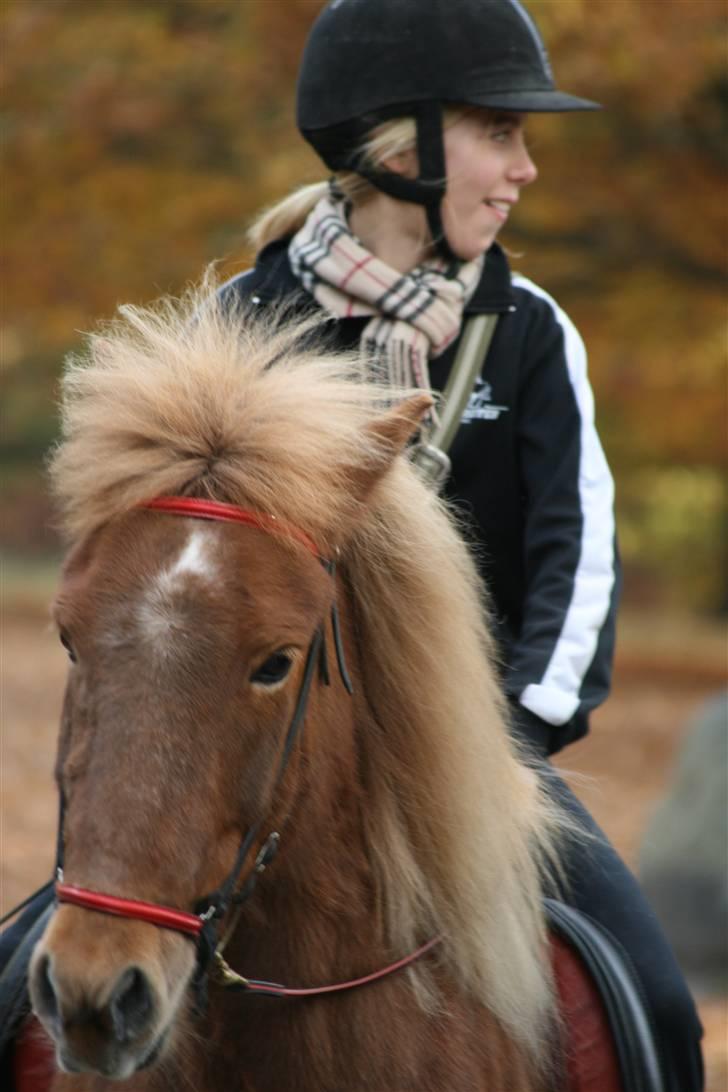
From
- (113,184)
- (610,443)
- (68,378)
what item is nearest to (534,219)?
(113,184)

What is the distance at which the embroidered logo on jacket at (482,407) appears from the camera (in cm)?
→ 375

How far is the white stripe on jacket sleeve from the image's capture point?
11.2 feet

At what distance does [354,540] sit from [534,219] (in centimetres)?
901

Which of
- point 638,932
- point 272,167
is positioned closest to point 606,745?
point 272,167

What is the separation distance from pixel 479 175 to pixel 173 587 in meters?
1.77

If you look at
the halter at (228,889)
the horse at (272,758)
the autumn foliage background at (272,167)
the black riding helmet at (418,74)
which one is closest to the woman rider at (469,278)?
the black riding helmet at (418,74)

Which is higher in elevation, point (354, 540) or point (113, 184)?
point (113, 184)

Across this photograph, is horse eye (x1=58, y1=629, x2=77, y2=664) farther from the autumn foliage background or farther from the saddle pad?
the autumn foliage background

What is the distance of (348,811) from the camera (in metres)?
2.85

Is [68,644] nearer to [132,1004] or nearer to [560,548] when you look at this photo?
[132,1004]

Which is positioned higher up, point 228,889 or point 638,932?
point 228,889

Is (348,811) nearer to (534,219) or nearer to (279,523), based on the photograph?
(279,523)

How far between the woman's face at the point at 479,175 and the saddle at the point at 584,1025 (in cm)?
165

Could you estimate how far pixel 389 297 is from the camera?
3.70 metres
